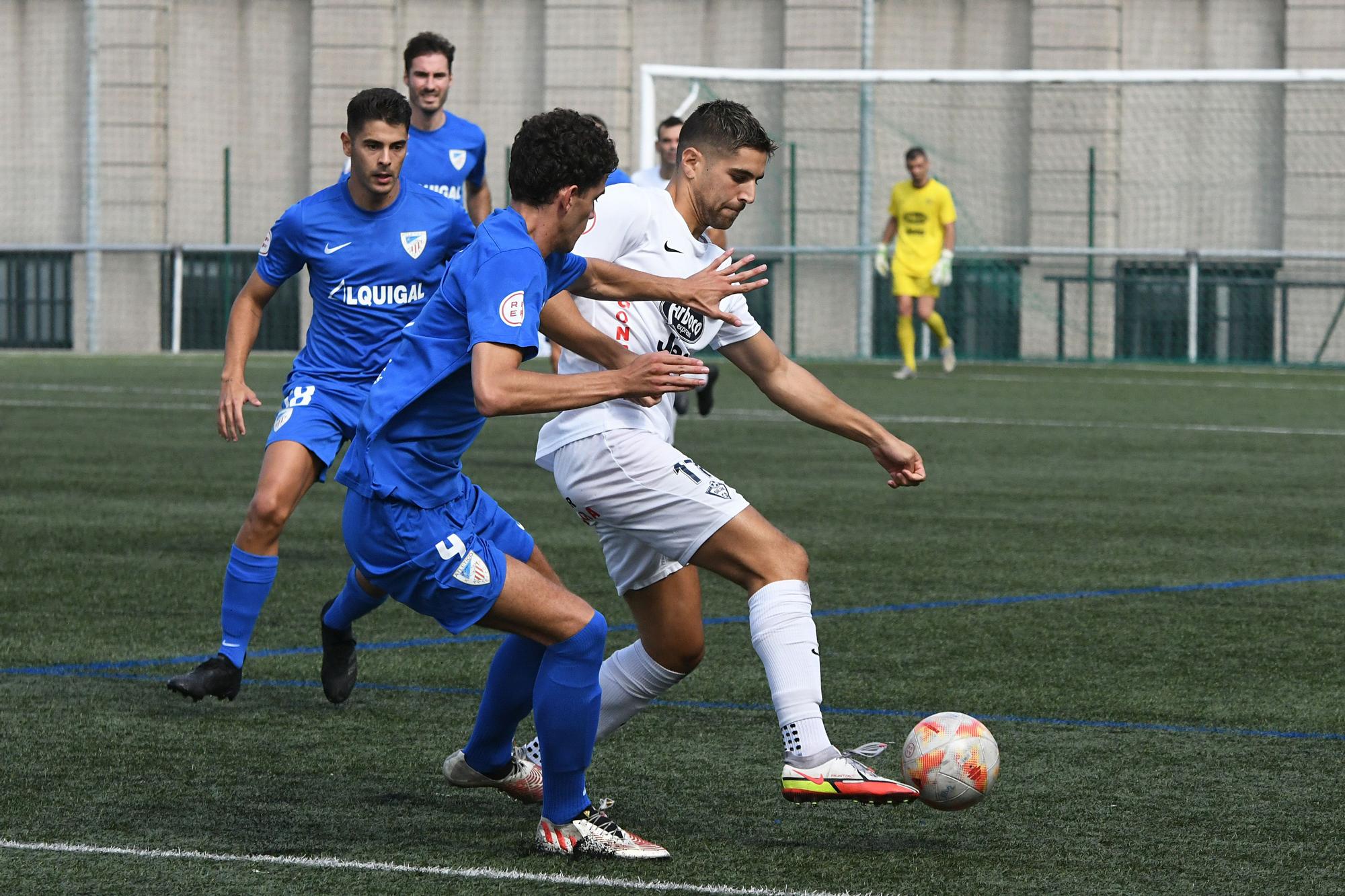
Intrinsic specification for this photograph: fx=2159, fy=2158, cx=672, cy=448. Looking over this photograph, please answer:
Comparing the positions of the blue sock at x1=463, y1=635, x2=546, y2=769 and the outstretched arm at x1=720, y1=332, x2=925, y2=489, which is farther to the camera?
the outstretched arm at x1=720, y1=332, x2=925, y2=489

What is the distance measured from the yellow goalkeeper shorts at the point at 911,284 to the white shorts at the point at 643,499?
60.1 ft

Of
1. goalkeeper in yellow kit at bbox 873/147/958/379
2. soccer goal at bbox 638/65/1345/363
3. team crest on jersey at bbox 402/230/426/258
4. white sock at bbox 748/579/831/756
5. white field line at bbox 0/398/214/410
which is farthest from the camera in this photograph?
soccer goal at bbox 638/65/1345/363

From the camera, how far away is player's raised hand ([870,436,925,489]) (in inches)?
213

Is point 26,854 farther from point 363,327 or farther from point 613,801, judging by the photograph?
point 363,327

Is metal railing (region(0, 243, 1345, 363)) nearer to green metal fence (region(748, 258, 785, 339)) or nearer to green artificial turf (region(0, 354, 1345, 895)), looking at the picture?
green metal fence (region(748, 258, 785, 339))

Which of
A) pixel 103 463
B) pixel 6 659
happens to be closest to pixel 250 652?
pixel 6 659

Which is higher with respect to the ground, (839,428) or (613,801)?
(839,428)

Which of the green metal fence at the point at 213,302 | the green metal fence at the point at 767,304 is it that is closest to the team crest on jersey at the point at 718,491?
the green metal fence at the point at 767,304

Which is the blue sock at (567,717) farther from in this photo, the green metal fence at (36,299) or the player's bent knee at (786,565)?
the green metal fence at (36,299)

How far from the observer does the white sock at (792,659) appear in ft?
15.6

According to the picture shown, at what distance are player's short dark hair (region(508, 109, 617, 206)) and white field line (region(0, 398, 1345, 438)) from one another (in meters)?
11.8

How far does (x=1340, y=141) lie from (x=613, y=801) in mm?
25191

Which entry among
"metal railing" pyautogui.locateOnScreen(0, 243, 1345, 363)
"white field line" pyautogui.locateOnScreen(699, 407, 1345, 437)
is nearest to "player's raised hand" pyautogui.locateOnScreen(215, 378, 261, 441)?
"white field line" pyautogui.locateOnScreen(699, 407, 1345, 437)

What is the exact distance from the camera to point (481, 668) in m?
6.88
